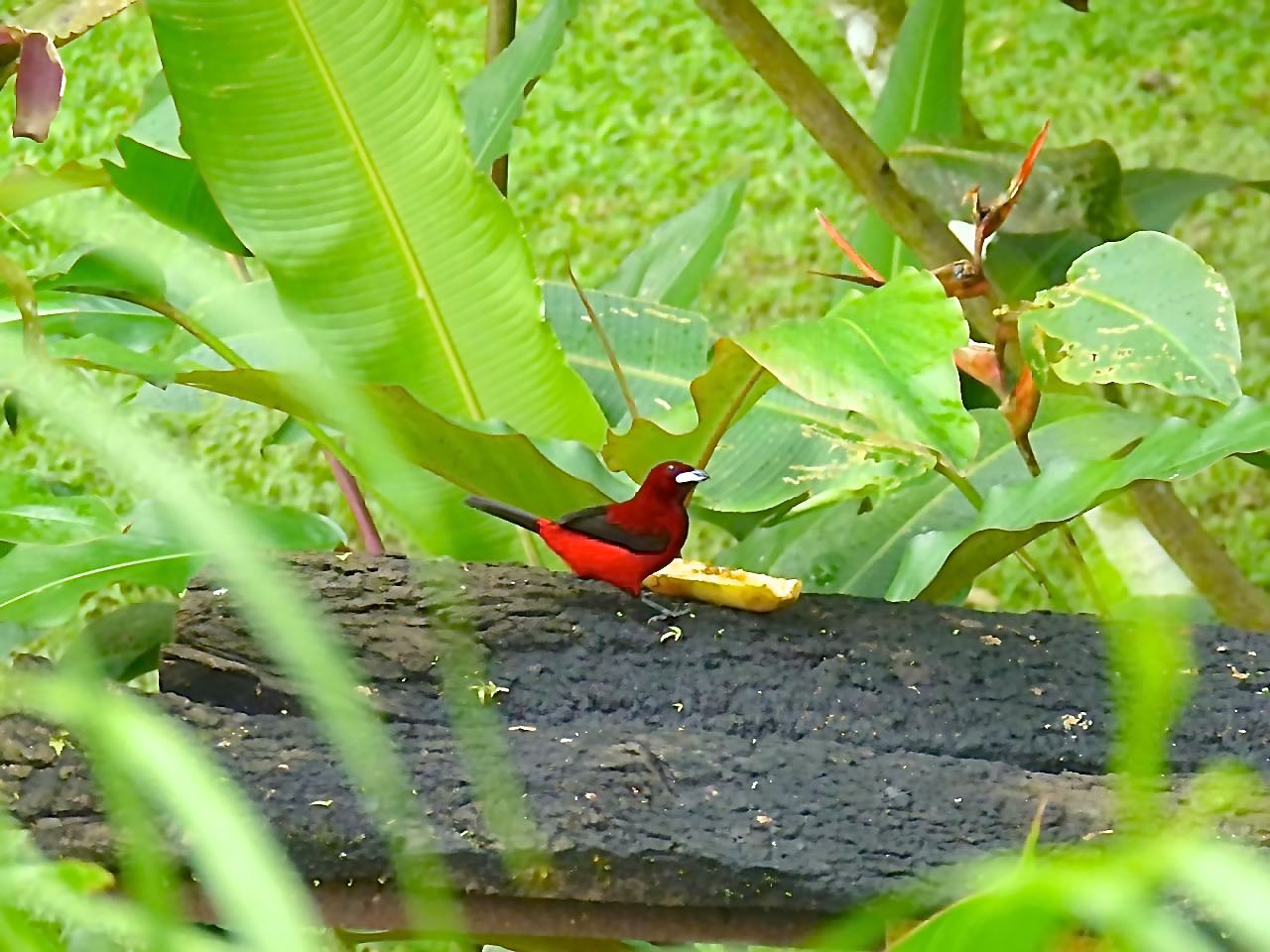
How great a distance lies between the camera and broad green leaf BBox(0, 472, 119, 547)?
95cm

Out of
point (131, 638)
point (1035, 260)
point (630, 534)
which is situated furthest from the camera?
point (1035, 260)

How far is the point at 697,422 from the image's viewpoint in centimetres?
90

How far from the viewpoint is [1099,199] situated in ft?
3.95

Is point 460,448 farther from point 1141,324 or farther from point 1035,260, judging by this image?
point 1035,260

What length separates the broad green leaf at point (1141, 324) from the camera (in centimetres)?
79

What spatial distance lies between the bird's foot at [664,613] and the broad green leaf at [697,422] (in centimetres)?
15

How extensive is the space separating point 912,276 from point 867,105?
1763 millimetres

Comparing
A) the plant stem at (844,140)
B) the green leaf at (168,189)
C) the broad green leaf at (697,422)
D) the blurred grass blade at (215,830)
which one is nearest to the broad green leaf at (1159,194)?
the plant stem at (844,140)

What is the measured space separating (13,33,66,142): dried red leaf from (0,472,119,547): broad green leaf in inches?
13.3

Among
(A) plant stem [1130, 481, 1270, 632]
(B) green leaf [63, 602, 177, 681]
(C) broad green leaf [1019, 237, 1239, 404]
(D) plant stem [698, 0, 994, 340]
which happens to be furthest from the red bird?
(A) plant stem [1130, 481, 1270, 632]

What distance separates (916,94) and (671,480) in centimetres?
85

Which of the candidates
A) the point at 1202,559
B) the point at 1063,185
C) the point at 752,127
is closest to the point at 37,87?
the point at 1063,185

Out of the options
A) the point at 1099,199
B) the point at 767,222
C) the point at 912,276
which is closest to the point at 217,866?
the point at 912,276

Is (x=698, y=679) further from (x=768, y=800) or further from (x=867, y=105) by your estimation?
(x=867, y=105)
